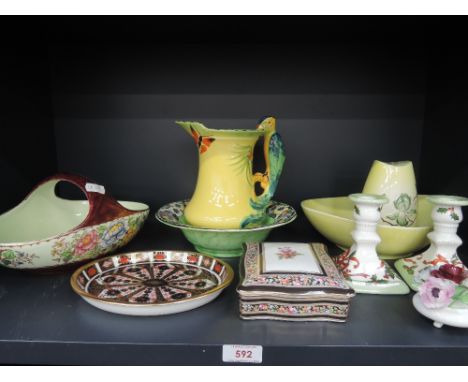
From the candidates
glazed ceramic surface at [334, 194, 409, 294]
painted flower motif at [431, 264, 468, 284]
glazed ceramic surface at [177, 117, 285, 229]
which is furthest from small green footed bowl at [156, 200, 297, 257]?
painted flower motif at [431, 264, 468, 284]

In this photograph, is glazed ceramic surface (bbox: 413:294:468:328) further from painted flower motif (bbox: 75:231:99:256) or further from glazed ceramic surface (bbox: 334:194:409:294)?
painted flower motif (bbox: 75:231:99:256)

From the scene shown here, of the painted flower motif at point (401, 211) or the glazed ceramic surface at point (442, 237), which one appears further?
the painted flower motif at point (401, 211)

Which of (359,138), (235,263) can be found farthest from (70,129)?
(359,138)

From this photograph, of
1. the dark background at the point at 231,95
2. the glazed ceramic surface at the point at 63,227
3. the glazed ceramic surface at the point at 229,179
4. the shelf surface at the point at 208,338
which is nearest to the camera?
the shelf surface at the point at 208,338

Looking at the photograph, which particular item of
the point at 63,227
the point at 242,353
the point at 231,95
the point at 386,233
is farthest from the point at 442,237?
the point at 63,227

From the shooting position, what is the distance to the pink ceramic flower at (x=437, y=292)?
1.39 feet

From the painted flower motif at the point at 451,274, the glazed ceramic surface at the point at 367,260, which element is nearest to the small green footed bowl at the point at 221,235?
the glazed ceramic surface at the point at 367,260

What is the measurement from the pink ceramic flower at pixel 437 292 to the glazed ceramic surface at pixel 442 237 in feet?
0.26

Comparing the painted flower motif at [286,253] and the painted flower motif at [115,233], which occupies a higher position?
the painted flower motif at [115,233]

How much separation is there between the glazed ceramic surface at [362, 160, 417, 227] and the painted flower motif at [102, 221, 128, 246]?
38cm

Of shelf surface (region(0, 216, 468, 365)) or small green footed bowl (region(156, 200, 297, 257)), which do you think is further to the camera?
small green footed bowl (region(156, 200, 297, 257))

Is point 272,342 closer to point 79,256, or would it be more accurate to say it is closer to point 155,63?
point 79,256

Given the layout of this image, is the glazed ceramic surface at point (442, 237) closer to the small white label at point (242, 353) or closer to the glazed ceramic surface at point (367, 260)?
the glazed ceramic surface at point (367, 260)

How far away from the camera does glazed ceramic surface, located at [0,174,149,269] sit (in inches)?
20.3
